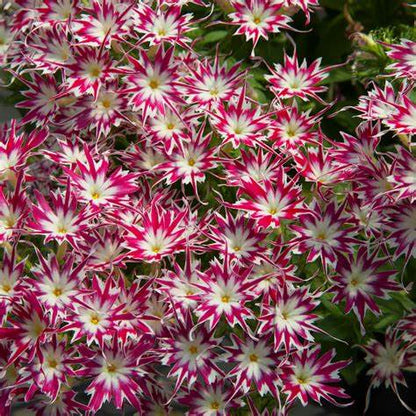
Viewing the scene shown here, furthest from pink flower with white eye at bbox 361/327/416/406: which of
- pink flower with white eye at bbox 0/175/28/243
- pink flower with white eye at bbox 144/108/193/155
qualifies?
pink flower with white eye at bbox 0/175/28/243

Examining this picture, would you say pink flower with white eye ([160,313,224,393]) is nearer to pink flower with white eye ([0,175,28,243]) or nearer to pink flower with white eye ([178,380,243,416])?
pink flower with white eye ([178,380,243,416])

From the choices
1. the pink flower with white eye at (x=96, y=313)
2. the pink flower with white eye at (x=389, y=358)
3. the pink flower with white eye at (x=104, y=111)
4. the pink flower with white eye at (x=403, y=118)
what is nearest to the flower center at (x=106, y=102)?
the pink flower with white eye at (x=104, y=111)

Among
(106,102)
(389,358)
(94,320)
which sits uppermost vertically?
(106,102)

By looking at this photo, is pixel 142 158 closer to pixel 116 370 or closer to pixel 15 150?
pixel 15 150

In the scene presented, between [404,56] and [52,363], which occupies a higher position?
[404,56]

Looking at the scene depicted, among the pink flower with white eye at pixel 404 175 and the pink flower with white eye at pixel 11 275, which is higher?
the pink flower with white eye at pixel 404 175

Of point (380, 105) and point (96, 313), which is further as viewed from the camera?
point (380, 105)

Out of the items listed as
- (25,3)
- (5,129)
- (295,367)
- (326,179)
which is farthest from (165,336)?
(25,3)

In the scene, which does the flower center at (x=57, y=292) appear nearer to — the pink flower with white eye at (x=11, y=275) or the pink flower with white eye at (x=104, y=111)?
the pink flower with white eye at (x=11, y=275)

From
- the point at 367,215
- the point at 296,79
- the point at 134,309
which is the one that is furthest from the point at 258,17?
the point at 134,309
